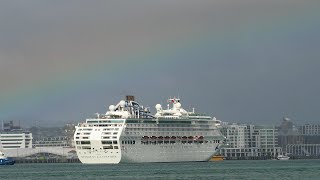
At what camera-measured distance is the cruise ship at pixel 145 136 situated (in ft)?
462

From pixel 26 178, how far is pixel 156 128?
44908 mm

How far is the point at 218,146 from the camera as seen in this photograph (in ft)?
514

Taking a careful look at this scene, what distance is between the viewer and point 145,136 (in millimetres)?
145375

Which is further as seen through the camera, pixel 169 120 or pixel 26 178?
pixel 169 120

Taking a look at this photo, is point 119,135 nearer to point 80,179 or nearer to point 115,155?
point 115,155

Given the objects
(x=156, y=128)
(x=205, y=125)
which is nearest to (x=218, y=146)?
(x=205, y=125)

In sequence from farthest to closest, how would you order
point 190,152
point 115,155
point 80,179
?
point 190,152 → point 115,155 → point 80,179

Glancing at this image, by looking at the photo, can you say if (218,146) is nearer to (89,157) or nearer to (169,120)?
(169,120)

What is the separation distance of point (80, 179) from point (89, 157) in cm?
4526

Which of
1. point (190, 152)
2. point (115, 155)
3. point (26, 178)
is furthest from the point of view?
point (190, 152)

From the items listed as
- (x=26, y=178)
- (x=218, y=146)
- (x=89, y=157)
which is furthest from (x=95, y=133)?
(x=26, y=178)

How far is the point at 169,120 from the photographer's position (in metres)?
151

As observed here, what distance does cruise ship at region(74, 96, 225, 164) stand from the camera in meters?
141

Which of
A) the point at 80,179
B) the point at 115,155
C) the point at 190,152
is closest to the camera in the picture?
the point at 80,179
